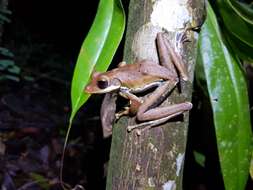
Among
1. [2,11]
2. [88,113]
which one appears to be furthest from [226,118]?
[88,113]

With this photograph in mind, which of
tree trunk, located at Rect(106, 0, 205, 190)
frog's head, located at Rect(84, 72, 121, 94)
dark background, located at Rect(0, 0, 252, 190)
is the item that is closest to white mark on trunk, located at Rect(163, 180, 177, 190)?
tree trunk, located at Rect(106, 0, 205, 190)

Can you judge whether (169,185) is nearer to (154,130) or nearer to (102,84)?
(154,130)

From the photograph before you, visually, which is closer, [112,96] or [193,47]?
[193,47]

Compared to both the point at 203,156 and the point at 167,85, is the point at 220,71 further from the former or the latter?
the point at 203,156

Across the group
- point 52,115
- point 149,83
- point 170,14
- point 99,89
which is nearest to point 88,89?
point 99,89

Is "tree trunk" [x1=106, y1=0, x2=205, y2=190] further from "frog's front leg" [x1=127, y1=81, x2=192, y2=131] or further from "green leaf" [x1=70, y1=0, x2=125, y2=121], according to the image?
"green leaf" [x1=70, y1=0, x2=125, y2=121]

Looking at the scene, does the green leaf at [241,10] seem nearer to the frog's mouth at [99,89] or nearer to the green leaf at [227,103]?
the green leaf at [227,103]
